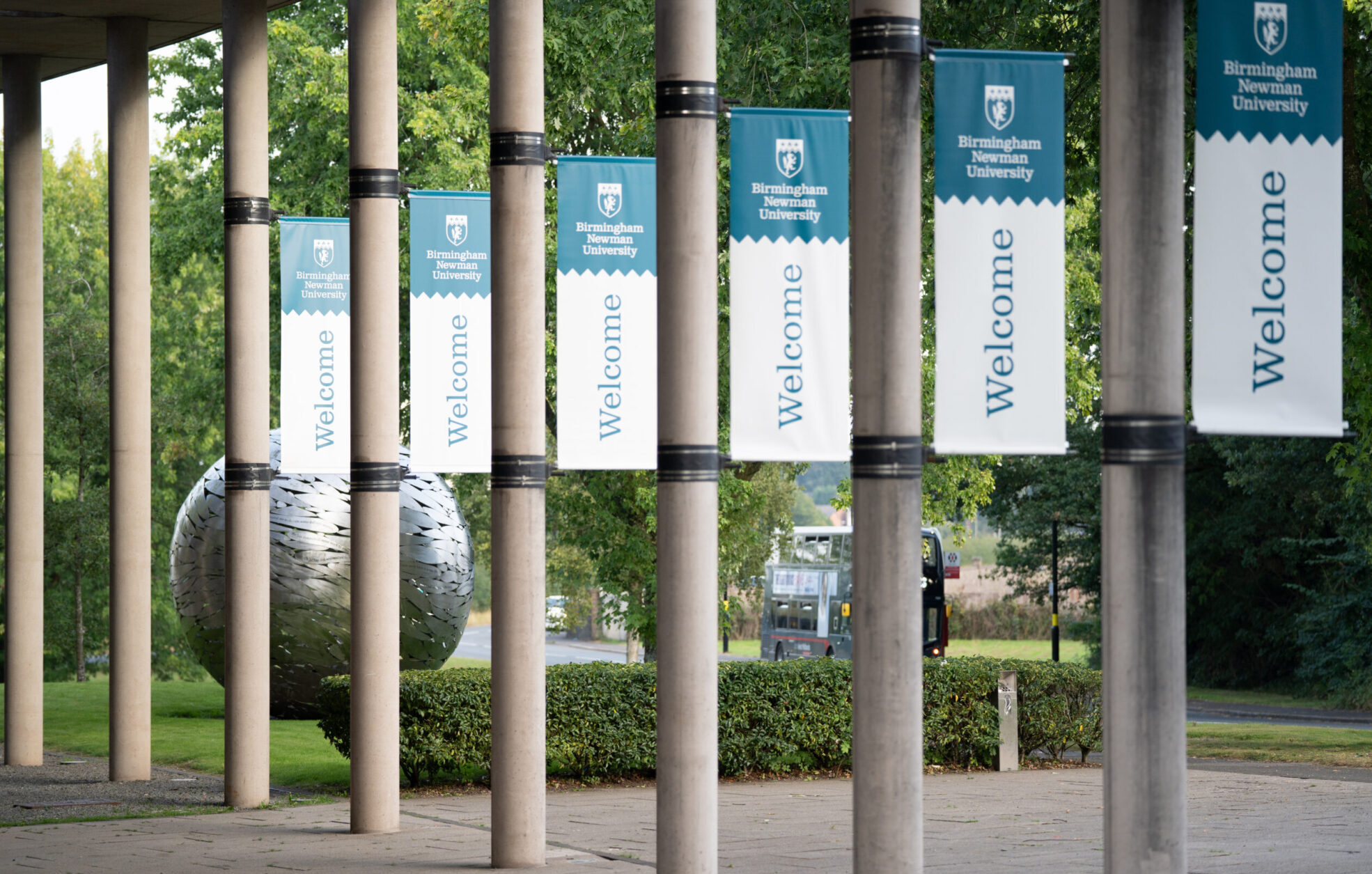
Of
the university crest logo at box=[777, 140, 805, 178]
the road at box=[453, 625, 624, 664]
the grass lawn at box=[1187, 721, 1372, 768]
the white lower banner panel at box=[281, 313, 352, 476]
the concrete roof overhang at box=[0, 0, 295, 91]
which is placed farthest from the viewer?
the road at box=[453, 625, 624, 664]

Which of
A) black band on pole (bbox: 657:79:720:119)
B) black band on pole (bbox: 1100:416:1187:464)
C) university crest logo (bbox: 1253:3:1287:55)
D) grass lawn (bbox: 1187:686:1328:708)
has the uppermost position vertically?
black band on pole (bbox: 657:79:720:119)

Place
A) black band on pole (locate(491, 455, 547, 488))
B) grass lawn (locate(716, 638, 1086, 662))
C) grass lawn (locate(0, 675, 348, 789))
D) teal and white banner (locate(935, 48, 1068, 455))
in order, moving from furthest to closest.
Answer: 1. grass lawn (locate(716, 638, 1086, 662))
2. grass lawn (locate(0, 675, 348, 789))
3. black band on pole (locate(491, 455, 547, 488))
4. teal and white banner (locate(935, 48, 1068, 455))

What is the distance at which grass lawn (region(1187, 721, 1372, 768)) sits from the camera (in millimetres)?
19375

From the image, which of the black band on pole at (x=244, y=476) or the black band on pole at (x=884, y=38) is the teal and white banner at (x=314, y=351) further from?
the black band on pole at (x=884, y=38)

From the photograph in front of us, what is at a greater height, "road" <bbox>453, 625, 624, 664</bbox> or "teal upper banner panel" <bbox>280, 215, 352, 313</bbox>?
"teal upper banner panel" <bbox>280, 215, 352, 313</bbox>

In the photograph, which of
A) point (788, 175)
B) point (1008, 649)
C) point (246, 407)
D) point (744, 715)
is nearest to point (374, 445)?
point (246, 407)

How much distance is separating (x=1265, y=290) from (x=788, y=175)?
105 inches

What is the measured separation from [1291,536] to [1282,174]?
33.0 metres

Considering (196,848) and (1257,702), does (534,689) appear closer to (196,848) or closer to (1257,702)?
(196,848)

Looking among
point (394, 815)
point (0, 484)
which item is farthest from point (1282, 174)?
point (0, 484)

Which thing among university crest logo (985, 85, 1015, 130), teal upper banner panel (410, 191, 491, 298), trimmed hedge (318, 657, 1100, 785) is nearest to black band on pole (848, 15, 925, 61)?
university crest logo (985, 85, 1015, 130)

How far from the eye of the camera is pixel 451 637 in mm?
19172

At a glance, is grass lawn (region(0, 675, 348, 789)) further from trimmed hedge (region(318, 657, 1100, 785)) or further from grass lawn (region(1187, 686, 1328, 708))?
grass lawn (region(1187, 686, 1328, 708))

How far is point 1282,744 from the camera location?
2158 centimetres
